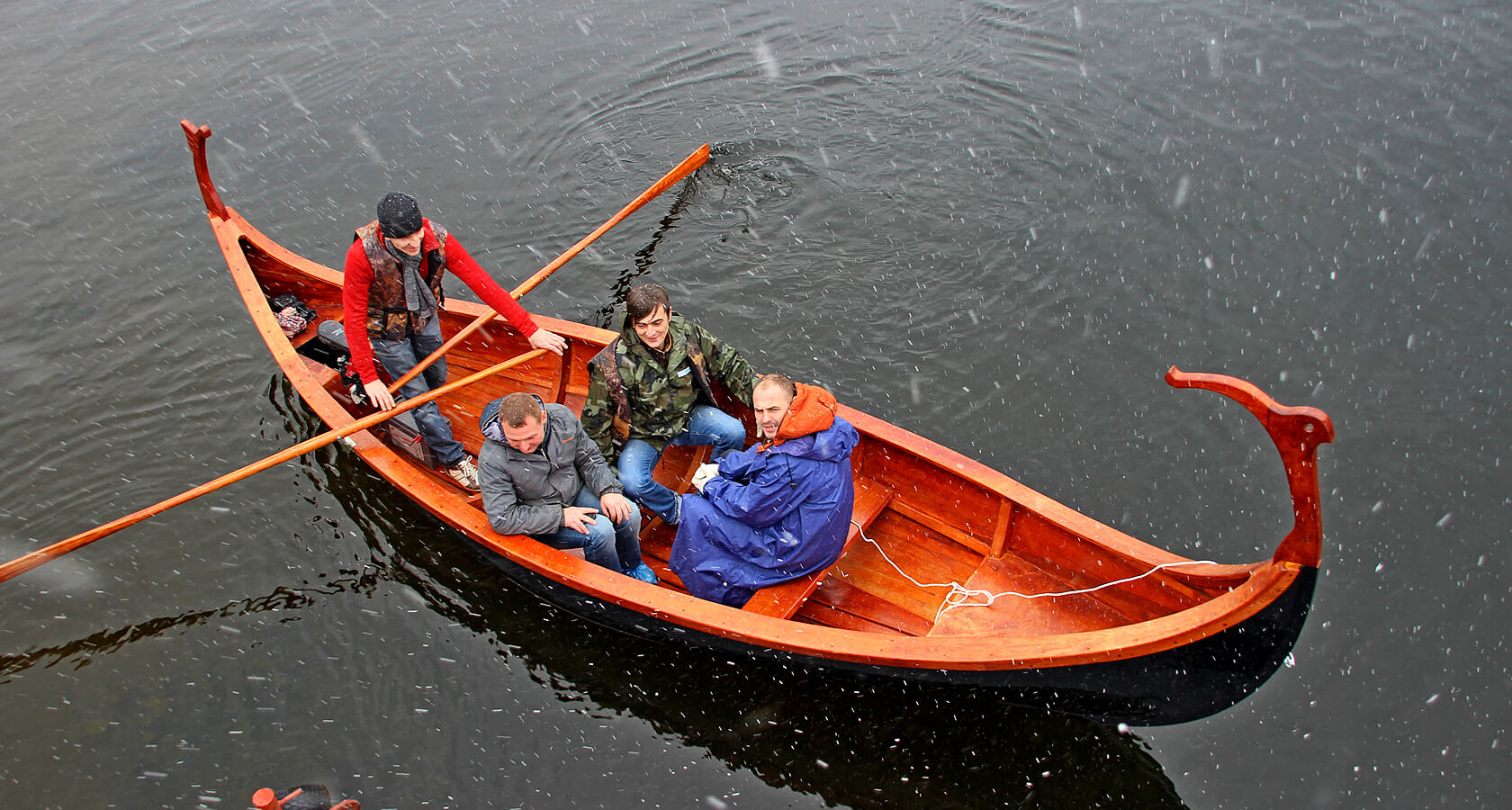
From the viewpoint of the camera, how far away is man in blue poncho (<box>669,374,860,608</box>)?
15.5 feet

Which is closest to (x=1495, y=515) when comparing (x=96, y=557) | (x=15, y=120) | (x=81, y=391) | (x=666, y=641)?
(x=666, y=641)

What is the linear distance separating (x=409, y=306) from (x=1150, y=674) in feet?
16.0

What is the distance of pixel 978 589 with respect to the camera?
Answer: 5297 mm

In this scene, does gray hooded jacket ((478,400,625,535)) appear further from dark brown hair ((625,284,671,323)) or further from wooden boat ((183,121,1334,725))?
dark brown hair ((625,284,671,323))

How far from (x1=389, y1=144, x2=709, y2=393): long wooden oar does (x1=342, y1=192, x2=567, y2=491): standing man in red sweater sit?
149 mm

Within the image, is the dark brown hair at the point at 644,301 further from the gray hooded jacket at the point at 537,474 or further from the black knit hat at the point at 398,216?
the black knit hat at the point at 398,216

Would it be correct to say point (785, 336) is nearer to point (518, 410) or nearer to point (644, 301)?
point (644, 301)

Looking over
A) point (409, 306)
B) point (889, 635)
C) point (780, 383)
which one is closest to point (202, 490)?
point (409, 306)

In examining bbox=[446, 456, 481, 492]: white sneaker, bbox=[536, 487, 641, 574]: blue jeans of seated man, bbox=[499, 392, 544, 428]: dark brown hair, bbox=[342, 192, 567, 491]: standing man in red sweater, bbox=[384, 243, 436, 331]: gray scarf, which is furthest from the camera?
bbox=[446, 456, 481, 492]: white sneaker

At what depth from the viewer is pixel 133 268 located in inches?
376

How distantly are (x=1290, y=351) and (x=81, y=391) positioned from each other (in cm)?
1035

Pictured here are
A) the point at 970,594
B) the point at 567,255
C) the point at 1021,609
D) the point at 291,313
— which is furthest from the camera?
the point at 567,255

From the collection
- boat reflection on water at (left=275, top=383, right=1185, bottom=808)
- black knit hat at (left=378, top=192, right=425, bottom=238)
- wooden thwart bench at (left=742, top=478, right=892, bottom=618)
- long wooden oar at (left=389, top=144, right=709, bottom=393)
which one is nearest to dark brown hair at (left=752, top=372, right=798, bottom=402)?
wooden thwart bench at (left=742, top=478, right=892, bottom=618)

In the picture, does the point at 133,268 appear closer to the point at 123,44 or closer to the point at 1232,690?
the point at 123,44
